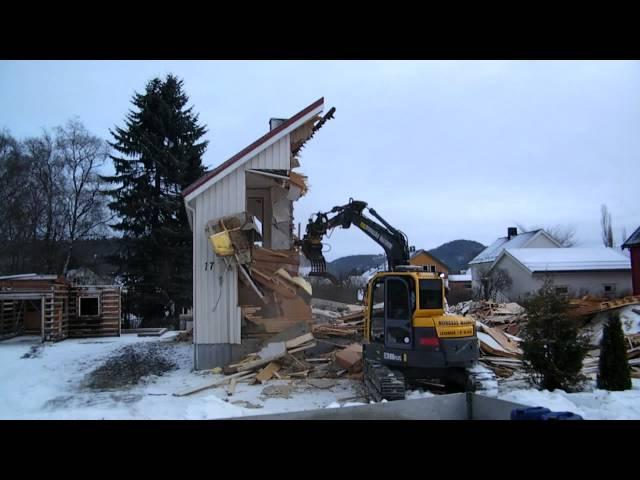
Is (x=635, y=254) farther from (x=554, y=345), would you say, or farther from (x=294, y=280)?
(x=294, y=280)

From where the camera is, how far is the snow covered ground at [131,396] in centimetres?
886

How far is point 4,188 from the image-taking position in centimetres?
3206

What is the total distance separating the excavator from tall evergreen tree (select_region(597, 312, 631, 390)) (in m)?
2.45

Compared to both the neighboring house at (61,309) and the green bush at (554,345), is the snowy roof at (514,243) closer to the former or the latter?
the neighboring house at (61,309)

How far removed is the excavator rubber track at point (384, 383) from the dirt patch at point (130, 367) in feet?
19.3

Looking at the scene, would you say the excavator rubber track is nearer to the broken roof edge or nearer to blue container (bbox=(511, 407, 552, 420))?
blue container (bbox=(511, 407, 552, 420))

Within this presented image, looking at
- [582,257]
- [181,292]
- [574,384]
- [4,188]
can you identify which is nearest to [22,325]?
[181,292]

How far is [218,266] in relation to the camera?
13.7 meters

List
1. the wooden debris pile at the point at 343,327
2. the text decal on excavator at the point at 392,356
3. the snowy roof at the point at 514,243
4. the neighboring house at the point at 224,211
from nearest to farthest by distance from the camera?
the text decal on excavator at the point at 392,356 < the neighboring house at the point at 224,211 < the wooden debris pile at the point at 343,327 < the snowy roof at the point at 514,243

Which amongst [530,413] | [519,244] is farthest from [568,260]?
[530,413]

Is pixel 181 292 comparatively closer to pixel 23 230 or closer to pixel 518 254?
pixel 23 230

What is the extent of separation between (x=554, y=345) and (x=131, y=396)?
8804 mm

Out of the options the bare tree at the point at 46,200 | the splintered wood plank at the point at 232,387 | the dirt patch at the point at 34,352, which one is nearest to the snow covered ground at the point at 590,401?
the splintered wood plank at the point at 232,387
